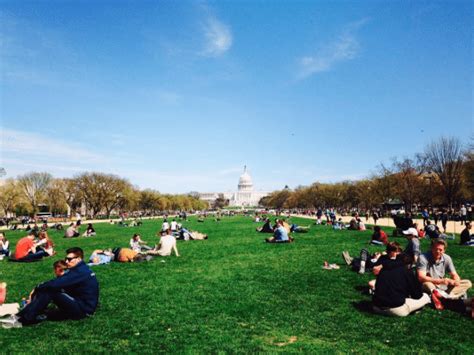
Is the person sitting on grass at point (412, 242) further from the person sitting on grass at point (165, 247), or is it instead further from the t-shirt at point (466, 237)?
the t-shirt at point (466, 237)

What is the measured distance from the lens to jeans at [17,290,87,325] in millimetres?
7258

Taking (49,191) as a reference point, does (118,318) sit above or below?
below

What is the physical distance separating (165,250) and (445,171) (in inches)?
2088

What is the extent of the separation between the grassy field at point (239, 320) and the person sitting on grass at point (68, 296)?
227mm

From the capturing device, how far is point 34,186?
269 feet

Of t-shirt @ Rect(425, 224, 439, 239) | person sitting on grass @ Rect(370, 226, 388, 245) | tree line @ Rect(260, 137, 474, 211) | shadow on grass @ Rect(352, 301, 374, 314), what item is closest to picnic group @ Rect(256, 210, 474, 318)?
shadow on grass @ Rect(352, 301, 374, 314)

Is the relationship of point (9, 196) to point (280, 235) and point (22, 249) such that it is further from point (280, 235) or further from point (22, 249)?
point (280, 235)

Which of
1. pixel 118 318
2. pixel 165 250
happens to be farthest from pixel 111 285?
pixel 165 250

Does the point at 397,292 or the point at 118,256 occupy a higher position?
the point at 397,292

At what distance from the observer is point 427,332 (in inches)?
264

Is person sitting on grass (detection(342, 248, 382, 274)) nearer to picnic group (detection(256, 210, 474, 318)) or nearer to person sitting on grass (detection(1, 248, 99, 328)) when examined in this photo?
picnic group (detection(256, 210, 474, 318))

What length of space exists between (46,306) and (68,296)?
1.53 feet

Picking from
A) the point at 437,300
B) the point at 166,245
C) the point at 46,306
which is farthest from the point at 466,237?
the point at 46,306

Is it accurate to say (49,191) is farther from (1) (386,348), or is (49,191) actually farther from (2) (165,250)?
(1) (386,348)
